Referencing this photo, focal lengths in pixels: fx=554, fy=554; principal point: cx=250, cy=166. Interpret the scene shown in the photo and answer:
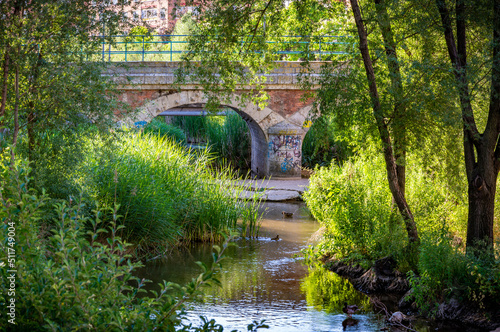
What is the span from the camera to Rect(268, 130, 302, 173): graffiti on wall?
17422 mm

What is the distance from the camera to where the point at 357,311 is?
6109mm

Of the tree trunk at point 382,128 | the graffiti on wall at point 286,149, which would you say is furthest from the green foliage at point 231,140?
the tree trunk at point 382,128

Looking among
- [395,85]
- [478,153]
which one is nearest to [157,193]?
[395,85]

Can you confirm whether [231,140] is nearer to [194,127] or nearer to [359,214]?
[194,127]

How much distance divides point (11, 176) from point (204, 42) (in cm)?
477

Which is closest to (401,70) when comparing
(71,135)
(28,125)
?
(71,135)

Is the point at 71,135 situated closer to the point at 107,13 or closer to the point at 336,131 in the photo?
the point at 107,13

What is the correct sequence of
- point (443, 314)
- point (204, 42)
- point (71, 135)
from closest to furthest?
point (443, 314) < point (71, 135) < point (204, 42)

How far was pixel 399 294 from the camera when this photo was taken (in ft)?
21.8

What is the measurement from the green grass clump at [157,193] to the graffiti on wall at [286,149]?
7.68 m

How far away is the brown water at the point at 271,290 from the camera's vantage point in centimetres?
572

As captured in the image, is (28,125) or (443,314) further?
(28,125)

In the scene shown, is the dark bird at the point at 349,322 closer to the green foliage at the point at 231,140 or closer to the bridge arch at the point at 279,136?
the bridge arch at the point at 279,136

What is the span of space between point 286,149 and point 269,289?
11.0 metres
